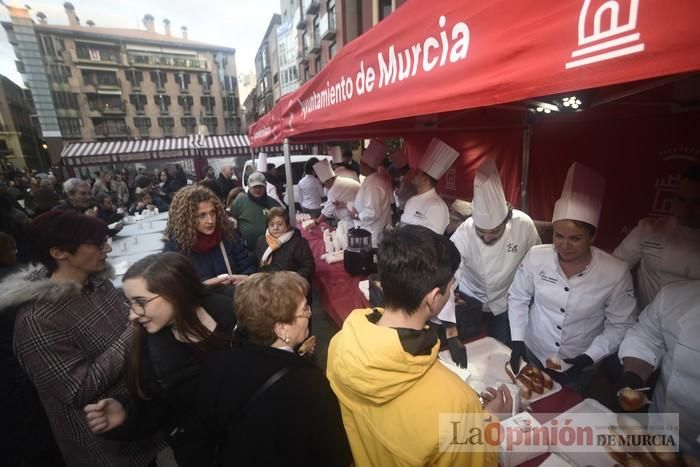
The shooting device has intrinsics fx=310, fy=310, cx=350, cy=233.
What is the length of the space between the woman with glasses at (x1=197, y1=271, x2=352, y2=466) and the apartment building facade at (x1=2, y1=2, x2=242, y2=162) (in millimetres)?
39249

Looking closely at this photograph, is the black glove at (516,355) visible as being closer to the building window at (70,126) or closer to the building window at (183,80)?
the building window at (70,126)

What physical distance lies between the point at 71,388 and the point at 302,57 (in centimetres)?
2779

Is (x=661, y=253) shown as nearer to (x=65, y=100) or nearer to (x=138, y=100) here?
(x=138, y=100)

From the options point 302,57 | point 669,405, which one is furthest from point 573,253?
point 302,57

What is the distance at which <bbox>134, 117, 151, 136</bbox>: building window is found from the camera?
4181cm

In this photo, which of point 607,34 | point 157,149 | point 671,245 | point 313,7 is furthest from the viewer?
point 313,7

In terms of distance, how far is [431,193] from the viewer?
3.71m

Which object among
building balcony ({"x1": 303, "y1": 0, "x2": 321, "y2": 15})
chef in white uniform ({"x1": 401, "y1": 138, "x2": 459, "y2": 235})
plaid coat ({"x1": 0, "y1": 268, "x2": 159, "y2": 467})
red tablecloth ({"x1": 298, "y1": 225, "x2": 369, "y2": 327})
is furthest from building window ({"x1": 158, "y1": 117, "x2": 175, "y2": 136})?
plaid coat ({"x1": 0, "y1": 268, "x2": 159, "y2": 467})

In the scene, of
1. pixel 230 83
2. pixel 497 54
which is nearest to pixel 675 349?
pixel 497 54

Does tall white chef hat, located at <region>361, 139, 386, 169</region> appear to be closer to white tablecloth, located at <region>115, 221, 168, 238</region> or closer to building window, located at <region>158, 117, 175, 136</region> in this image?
white tablecloth, located at <region>115, 221, 168, 238</region>

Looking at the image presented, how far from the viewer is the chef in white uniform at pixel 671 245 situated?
2107 mm

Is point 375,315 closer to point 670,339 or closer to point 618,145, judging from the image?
point 670,339

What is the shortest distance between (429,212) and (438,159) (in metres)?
0.64

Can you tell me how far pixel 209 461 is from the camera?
138 cm
